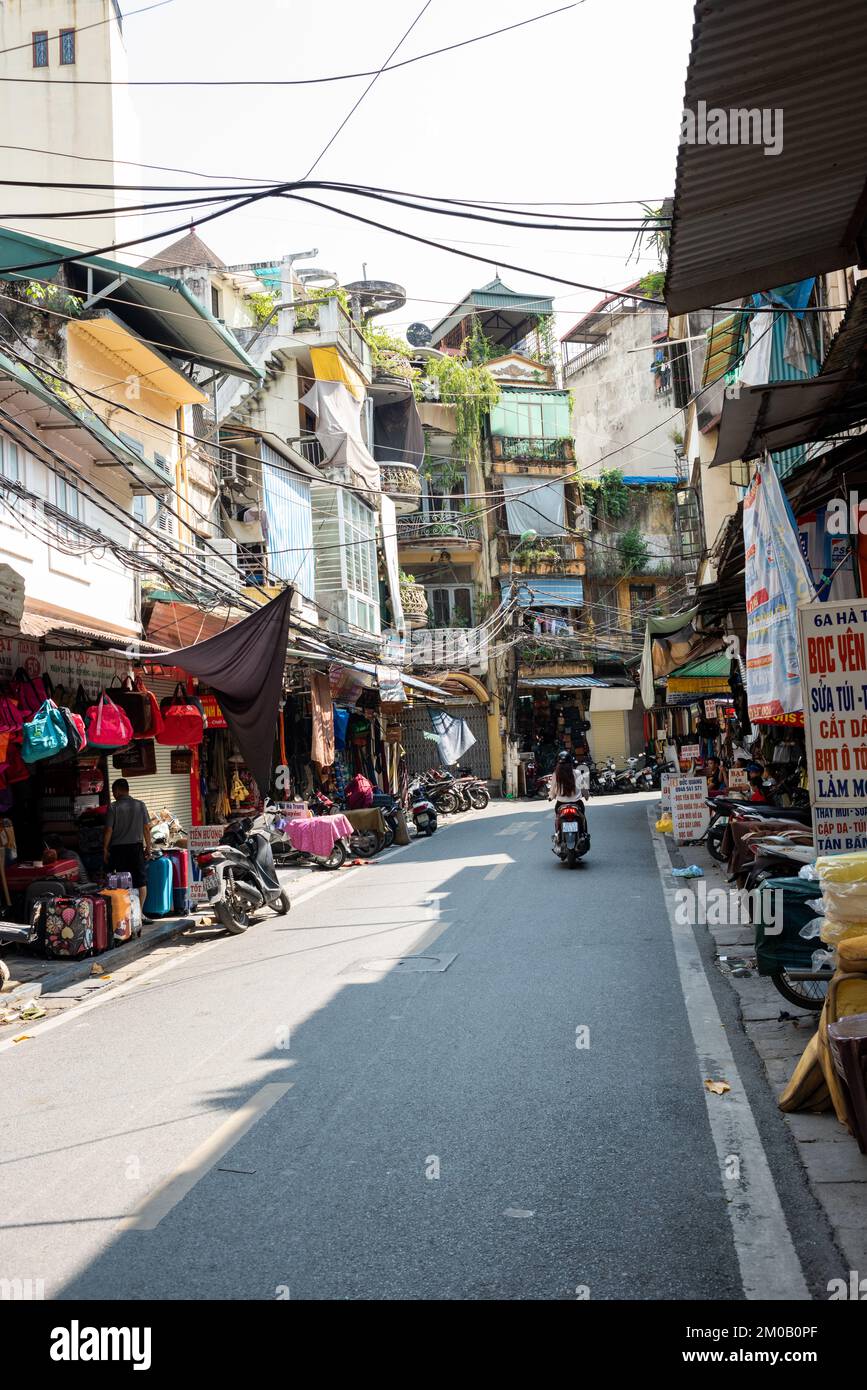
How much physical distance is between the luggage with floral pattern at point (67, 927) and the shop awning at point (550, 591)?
1192 inches

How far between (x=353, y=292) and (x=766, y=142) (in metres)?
29.6

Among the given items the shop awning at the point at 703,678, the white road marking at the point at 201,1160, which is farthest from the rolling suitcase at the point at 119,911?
the shop awning at the point at 703,678

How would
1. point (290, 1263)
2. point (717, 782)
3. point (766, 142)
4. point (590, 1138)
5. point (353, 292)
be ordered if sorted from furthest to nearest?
point (353, 292), point (717, 782), point (590, 1138), point (766, 142), point (290, 1263)

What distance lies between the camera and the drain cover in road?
960 cm

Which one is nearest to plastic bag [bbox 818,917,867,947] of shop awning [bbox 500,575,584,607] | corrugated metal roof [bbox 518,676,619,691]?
corrugated metal roof [bbox 518,676,619,691]

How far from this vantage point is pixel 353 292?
32.6 meters

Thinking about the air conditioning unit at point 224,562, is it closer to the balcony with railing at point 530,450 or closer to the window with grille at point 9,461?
the window with grille at point 9,461

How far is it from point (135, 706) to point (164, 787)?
4509mm

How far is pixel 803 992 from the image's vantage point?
24.3ft

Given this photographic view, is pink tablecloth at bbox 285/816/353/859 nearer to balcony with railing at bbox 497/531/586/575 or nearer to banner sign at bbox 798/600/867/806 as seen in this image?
banner sign at bbox 798/600/867/806

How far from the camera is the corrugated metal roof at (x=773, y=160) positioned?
4223 mm

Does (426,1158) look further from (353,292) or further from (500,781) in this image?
(500,781)

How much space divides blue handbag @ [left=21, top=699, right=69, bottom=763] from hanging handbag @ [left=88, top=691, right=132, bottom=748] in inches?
30.5
